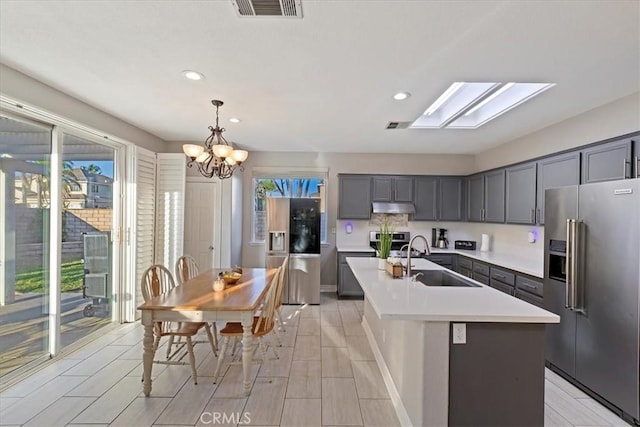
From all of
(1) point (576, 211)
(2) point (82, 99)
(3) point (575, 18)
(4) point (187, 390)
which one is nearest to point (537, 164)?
(1) point (576, 211)

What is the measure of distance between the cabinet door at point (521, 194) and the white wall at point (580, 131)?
0.92 feet

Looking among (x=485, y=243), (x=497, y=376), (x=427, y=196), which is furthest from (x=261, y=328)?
(x=485, y=243)

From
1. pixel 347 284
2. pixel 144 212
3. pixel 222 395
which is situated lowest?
pixel 222 395

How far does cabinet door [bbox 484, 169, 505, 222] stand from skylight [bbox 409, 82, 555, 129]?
1.09m

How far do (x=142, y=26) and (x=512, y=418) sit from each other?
3269mm

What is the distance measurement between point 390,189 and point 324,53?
11.7 ft

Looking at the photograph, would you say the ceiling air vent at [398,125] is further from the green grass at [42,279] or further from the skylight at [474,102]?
the green grass at [42,279]

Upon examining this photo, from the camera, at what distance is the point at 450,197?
5.44 meters

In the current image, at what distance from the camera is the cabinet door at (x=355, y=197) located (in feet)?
17.8

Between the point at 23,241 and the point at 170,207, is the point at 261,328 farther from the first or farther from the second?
the point at 170,207

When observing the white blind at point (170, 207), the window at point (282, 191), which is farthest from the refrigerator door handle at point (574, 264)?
the white blind at point (170, 207)

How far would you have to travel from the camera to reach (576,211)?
104 inches

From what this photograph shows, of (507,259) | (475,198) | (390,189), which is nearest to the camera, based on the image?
(507,259)

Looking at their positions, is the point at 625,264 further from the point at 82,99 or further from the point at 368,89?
the point at 82,99
